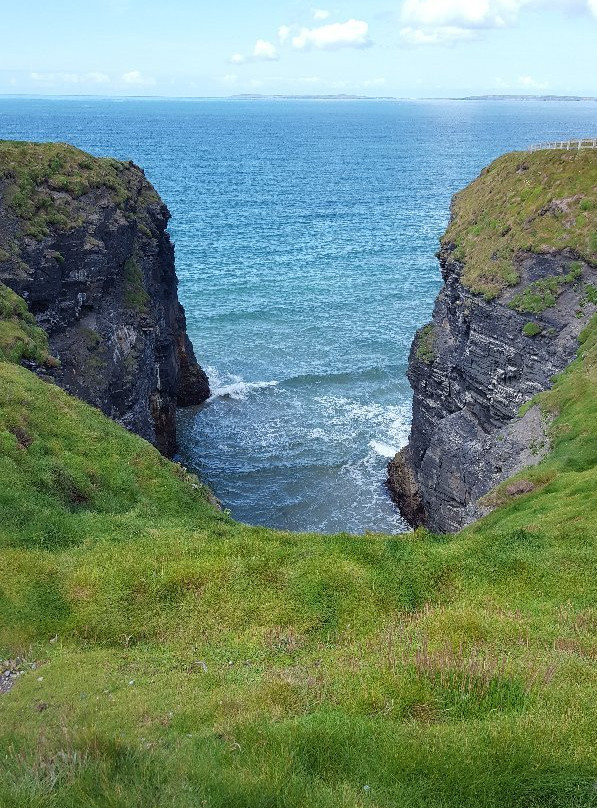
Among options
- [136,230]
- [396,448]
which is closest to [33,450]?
[136,230]

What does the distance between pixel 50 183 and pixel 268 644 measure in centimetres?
3934

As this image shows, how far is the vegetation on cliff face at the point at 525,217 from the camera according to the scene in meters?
43.4

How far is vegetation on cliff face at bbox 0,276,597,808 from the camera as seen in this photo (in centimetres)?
1191

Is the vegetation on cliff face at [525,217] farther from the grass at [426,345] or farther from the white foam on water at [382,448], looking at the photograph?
the white foam on water at [382,448]

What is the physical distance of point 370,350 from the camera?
240 feet

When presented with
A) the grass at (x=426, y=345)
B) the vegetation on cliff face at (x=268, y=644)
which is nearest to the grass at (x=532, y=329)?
the grass at (x=426, y=345)

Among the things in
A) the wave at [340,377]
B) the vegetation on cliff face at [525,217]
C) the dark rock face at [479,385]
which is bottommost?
the wave at [340,377]

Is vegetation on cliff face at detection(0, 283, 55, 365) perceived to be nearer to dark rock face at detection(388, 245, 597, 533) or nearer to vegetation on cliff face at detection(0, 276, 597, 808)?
vegetation on cliff face at detection(0, 276, 597, 808)

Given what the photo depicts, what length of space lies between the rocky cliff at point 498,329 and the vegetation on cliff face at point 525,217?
8cm

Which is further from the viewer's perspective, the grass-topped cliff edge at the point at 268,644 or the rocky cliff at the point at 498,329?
the rocky cliff at the point at 498,329

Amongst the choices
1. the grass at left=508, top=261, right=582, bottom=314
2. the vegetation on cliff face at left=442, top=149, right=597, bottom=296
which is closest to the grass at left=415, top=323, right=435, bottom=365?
the vegetation on cliff face at left=442, top=149, right=597, bottom=296

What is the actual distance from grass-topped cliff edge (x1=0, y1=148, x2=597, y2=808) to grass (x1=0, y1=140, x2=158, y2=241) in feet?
54.9

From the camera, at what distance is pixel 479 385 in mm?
44594

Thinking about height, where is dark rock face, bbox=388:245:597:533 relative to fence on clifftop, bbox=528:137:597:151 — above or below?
below
